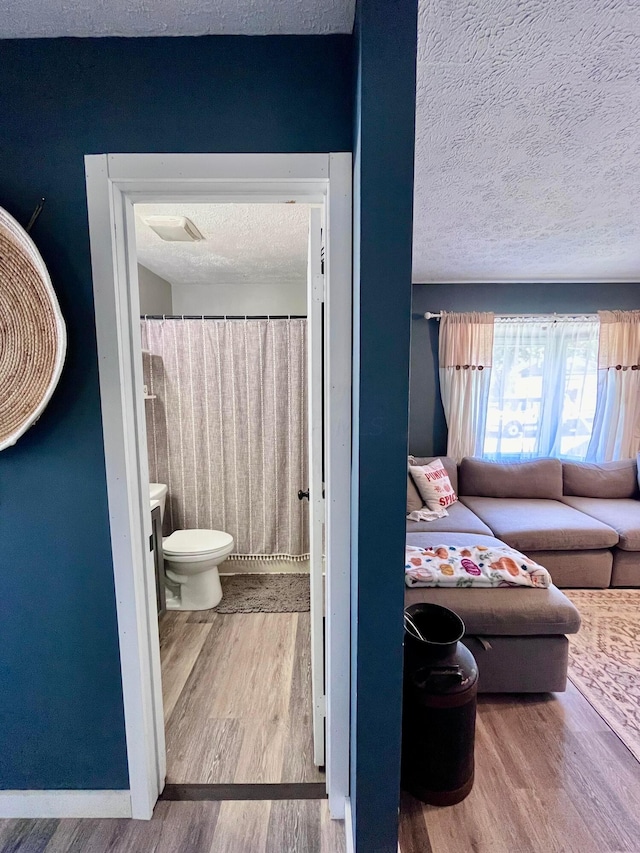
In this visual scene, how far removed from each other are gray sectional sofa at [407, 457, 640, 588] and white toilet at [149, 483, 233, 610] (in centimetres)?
130

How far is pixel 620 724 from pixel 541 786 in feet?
1.78

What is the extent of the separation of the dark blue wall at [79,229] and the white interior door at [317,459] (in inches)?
12.2

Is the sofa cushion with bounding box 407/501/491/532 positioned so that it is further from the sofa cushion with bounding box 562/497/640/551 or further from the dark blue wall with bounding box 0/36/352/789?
the dark blue wall with bounding box 0/36/352/789

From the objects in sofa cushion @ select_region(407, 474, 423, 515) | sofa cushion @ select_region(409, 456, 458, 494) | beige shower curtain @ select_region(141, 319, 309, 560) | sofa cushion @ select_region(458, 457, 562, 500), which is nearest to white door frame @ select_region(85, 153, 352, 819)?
beige shower curtain @ select_region(141, 319, 309, 560)

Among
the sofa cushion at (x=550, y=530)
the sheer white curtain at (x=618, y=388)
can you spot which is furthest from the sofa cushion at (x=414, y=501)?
the sheer white curtain at (x=618, y=388)

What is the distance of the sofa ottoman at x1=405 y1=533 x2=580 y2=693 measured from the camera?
5.72 feet

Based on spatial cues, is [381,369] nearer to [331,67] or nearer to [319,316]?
[319,316]

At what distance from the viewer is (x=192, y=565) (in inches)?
93.7

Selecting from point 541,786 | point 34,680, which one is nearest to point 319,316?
point 34,680

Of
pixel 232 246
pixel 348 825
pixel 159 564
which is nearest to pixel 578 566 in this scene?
pixel 348 825

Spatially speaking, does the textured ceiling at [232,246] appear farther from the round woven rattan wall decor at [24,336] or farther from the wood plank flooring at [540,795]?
the wood plank flooring at [540,795]

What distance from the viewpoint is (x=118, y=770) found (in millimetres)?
1303

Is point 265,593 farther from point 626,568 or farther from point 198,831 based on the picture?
point 626,568

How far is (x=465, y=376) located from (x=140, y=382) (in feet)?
9.97
